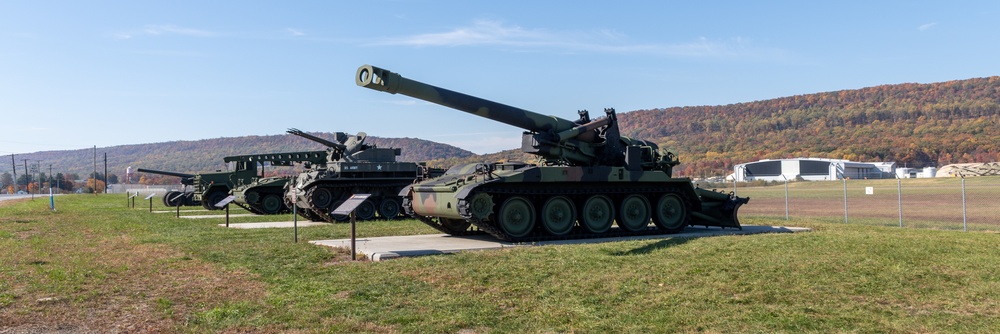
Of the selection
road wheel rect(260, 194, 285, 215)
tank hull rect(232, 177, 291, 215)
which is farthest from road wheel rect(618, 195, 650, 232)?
road wheel rect(260, 194, 285, 215)

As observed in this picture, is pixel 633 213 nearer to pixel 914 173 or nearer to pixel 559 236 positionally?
pixel 559 236

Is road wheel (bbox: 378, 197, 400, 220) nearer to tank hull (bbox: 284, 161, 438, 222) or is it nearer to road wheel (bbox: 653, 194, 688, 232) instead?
tank hull (bbox: 284, 161, 438, 222)

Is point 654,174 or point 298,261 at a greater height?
point 654,174

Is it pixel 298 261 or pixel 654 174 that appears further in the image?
pixel 654 174

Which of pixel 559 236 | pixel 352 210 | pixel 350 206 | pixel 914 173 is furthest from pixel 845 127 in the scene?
pixel 352 210

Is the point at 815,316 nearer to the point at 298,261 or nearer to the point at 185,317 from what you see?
the point at 185,317

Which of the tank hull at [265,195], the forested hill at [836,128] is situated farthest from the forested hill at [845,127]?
the tank hull at [265,195]

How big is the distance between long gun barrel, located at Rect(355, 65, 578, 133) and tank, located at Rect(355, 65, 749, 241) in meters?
0.02

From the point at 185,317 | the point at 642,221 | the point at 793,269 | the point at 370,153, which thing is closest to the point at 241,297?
the point at 185,317

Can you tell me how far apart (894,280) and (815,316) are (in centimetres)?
257

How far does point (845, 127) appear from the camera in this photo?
124 meters

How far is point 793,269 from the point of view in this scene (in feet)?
33.7

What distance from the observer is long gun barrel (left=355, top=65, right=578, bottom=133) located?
1323cm

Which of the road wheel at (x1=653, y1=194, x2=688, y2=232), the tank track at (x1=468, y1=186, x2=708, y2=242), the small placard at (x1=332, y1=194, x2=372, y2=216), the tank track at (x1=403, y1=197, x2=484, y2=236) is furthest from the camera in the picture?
the road wheel at (x1=653, y1=194, x2=688, y2=232)
